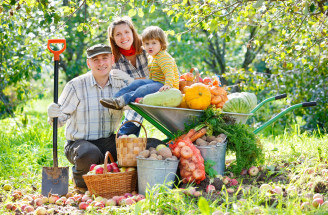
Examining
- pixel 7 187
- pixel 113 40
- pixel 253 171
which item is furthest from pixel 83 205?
pixel 113 40

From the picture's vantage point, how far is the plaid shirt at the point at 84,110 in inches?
153

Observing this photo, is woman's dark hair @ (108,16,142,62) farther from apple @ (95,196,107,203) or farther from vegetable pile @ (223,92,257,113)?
apple @ (95,196,107,203)

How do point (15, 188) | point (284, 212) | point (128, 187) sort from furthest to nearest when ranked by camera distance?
point (15, 188)
point (128, 187)
point (284, 212)

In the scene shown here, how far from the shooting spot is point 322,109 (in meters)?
6.17

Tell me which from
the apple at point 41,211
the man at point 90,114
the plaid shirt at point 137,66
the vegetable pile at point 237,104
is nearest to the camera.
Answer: the apple at point 41,211

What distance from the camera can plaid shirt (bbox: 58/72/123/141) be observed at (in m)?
3.88

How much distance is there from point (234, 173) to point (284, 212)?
3.88ft

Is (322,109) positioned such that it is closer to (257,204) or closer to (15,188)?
(257,204)

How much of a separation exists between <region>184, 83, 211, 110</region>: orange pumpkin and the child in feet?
0.63

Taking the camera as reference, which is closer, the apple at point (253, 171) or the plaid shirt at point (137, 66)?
the apple at point (253, 171)

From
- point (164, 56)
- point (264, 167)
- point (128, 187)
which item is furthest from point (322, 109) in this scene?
point (128, 187)

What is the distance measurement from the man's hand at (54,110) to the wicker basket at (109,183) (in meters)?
0.68

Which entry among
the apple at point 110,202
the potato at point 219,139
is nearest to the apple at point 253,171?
the potato at point 219,139

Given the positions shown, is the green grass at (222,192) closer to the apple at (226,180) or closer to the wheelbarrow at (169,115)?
the apple at (226,180)
